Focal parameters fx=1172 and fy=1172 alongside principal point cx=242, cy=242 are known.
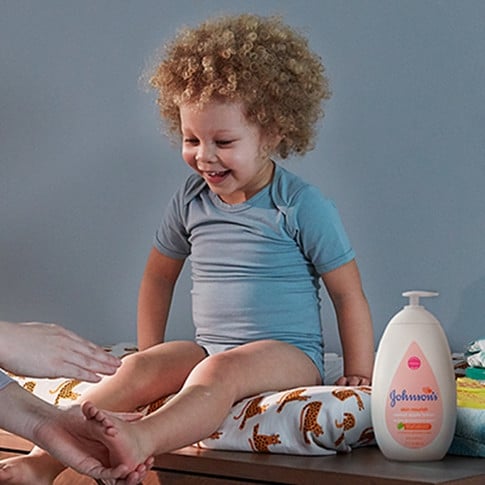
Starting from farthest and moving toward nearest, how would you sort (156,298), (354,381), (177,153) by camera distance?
(177,153), (156,298), (354,381)

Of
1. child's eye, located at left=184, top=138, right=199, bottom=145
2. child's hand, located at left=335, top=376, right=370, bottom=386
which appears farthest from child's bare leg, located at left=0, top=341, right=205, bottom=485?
child's eye, located at left=184, top=138, right=199, bottom=145

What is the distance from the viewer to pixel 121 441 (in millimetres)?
1308

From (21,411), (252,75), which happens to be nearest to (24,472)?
(21,411)

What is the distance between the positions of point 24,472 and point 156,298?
23.4 inches

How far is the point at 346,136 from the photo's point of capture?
2.40 meters

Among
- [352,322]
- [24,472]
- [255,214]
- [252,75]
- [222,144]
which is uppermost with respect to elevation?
[252,75]

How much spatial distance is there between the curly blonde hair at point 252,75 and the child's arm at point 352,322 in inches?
9.7

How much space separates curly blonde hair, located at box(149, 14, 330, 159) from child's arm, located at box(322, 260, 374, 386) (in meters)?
0.25

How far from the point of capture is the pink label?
1346 mm

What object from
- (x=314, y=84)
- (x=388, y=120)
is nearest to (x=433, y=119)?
(x=388, y=120)

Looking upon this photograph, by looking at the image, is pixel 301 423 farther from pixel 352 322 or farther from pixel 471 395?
pixel 352 322

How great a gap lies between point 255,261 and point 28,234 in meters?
1.16

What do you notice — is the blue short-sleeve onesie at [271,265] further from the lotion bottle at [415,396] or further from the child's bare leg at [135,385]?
the lotion bottle at [415,396]

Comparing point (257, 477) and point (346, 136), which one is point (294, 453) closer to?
point (257, 477)
